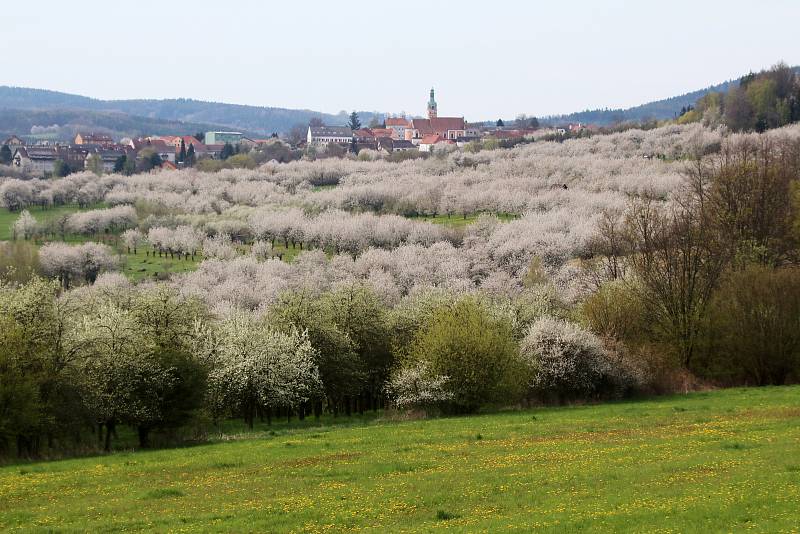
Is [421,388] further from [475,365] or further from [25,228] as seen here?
[25,228]

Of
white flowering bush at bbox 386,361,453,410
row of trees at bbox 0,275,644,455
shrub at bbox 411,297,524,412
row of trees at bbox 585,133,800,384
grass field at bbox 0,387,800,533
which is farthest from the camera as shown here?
row of trees at bbox 585,133,800,384

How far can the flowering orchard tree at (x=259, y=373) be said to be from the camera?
3909 centimetres

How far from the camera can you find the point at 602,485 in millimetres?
18844

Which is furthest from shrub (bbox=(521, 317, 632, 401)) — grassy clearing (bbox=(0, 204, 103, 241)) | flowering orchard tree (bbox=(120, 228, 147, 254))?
grassy clearing (bbox=(0, 204, 103, 241))

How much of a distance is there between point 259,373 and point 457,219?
90741 millimetres

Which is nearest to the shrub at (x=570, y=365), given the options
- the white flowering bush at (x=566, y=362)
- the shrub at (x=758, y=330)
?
the white flowering bush at (x=566, y=362)

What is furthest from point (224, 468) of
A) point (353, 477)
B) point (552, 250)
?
point (552, 250)

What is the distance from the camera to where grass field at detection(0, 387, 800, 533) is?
1653 cm

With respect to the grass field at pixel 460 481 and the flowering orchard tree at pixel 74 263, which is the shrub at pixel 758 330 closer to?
the grass field at pixel 460 481

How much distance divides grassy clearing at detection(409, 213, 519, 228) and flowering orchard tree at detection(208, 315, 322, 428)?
7822cm

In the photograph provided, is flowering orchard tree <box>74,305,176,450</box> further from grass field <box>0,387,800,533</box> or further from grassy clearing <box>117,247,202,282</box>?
grassy clearing <box>117,247,202,282</box>

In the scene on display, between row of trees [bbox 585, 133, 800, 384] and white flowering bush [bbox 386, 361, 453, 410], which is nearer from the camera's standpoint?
white flowering bush [bbox 386, 361, 453, 410]

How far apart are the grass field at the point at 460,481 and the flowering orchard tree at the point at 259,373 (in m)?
8.81

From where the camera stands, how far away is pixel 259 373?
3953 cm
